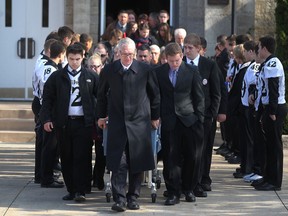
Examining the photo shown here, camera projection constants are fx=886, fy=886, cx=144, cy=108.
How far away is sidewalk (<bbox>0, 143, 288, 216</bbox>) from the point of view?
9.72 meters


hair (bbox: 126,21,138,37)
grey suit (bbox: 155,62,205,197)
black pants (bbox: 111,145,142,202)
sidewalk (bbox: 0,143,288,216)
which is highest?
hair (bbox: 126,21,138,37)

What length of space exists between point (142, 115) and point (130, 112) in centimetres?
15

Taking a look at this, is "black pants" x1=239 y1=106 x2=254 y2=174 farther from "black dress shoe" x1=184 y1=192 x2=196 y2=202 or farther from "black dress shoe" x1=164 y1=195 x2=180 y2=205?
"black dress shoe" x1=164 y1=195 x2=180 y2=205

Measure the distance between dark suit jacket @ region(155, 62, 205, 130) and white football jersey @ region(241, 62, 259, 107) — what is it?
1.58 metres

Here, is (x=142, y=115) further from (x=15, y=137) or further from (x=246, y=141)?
(x=15, y=137)

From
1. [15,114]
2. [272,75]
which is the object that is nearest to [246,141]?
[272,75]

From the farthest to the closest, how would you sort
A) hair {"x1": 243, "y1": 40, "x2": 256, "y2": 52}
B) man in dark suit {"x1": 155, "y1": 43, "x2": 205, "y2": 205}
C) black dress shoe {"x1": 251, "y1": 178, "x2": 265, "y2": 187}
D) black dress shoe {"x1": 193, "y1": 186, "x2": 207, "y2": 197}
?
1. hair {"x1": 243, "y1": 40, "x2": 256, "y2": 52}
2. black dress shoe {"x1": 251, "y1": 178, "x2": 265, "y2": 187}
3. black dress shoe {"x1": 193, "y1": 186, "x2": 207, "y2": 197}
4. man in dark suit {"x1": 155, "y1": 43, "x2": 205, "y2": 205}

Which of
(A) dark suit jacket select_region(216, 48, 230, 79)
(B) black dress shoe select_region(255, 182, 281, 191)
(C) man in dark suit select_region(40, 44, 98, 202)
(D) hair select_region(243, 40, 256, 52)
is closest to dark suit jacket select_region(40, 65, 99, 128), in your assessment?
(C) man in dark suit select_region(40, 44, 98, 202)

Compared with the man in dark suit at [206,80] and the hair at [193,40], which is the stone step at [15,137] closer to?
the man in dark suit at [206,80]

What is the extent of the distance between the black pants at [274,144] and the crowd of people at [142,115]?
0.04ft

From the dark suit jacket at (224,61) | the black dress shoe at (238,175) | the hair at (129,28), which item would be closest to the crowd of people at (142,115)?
the black dress shoe at (238,175)

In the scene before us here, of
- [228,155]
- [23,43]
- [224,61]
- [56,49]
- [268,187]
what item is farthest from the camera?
[23,43]

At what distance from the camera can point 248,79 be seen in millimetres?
11516

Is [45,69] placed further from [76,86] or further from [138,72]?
[138,72]
